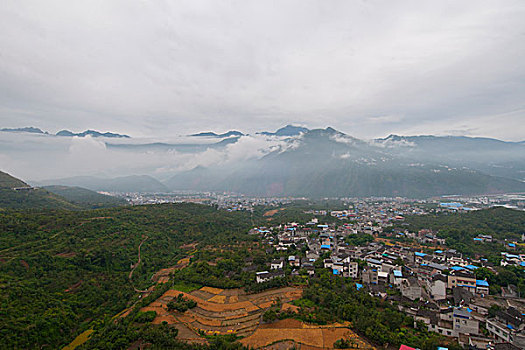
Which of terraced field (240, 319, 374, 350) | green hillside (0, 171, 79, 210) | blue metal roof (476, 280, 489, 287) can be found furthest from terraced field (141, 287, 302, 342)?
green hillside (0, 171, 79, 210)

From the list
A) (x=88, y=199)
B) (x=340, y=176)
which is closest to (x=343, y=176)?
(x=340, y=176)

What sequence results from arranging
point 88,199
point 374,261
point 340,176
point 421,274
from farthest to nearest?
point 340,176 → point 88,199 → point 374,261 → point 421,274

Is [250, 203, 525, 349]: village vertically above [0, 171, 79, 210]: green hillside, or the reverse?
[0, 171, 79, 210]: green hillside

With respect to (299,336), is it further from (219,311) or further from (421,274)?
(421,274)

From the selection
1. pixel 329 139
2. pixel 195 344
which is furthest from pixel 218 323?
pixel 329 139

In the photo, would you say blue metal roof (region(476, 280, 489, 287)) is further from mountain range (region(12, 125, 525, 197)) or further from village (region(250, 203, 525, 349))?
mountain range (region(12, 125, 525, 197))

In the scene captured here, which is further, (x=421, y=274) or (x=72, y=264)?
(x=72, y=264)

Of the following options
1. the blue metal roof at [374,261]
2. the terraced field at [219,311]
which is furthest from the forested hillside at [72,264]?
the blue metal roof at [374,261]
